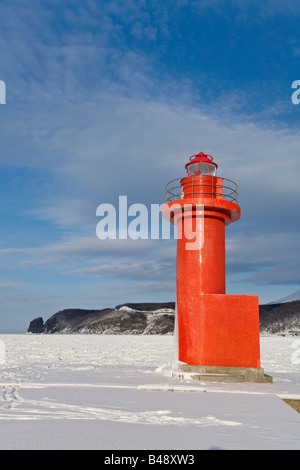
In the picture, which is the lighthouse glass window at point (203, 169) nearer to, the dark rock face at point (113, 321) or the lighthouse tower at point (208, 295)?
the lighthouse tower at point (208, 295)

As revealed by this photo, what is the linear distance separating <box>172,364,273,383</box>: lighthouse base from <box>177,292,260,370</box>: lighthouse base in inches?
7.3

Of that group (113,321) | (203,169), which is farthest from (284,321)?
(203,169)

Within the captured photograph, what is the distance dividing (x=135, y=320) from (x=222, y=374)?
110 m

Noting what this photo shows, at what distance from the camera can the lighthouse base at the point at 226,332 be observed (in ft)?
41.1

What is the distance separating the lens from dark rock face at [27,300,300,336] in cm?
10419

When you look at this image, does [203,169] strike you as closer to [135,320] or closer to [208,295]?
[208,295]

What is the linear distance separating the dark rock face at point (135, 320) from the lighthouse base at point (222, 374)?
3485 inches

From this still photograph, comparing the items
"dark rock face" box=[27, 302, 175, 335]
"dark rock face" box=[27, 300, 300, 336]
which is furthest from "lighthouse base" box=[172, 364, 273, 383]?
"dark rock face" box=[27, 302, 175, 335]

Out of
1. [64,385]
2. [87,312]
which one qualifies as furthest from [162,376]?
[87,312]

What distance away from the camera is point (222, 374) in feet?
39.9

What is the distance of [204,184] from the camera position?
541 inches

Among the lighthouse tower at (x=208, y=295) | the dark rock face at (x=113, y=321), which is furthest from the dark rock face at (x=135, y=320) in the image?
the lighthouse tower at (x=208, y=295)
